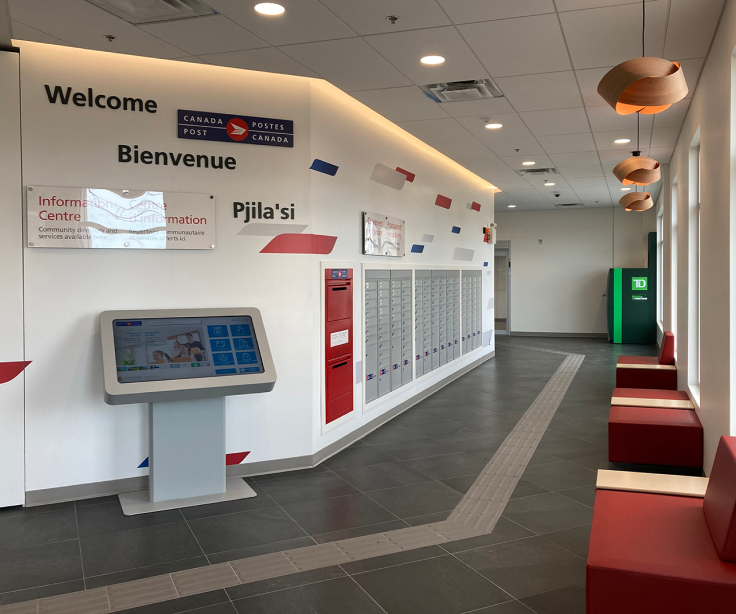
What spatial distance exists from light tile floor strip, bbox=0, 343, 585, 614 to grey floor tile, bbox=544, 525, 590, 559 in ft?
1.22

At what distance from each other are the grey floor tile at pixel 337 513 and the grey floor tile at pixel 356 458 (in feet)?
2.36

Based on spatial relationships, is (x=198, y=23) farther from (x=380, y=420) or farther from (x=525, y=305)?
(x=525, y=305)

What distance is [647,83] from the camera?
284 centimetres

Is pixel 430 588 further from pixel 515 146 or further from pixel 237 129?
pixel 515 146

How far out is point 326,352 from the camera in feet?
17.0

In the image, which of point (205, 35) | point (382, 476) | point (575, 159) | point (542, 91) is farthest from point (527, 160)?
point (205, 35)

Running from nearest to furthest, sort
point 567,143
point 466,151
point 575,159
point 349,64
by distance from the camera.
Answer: point 349,64
point 567,143
point 466,151
point 575,159

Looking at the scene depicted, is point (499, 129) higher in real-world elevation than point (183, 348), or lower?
higher

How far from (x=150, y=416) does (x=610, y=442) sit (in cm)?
343

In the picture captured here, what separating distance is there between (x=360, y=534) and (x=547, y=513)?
1225 millimetres

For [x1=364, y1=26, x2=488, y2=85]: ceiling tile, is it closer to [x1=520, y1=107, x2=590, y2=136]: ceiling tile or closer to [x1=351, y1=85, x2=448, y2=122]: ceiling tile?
[x1=351, y1=85, x2=448, y2=122]: ceiling tile

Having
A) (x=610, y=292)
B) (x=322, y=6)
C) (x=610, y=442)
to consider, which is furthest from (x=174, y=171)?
(x=610, y=292)

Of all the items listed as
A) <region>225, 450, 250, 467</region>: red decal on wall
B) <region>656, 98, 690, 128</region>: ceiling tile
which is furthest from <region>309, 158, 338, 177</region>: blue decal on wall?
<region>656, 98, 690, 128</region>: ceiling tile

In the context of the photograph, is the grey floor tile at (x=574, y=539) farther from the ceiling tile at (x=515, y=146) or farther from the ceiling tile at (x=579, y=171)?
the ceiling tile at (x=579, y=171)
